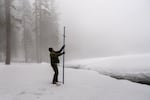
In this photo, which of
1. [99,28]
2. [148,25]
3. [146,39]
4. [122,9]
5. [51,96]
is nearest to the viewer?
[51,96]

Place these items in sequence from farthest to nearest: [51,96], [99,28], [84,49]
A: [99,28], [84,49], [51,96]

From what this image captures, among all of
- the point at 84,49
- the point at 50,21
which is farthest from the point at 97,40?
the point at 50,21

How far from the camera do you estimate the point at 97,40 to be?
67.2 meters

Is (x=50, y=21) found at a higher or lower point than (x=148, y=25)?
lower

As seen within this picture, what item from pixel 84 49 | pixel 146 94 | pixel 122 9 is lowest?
pixel 146 94

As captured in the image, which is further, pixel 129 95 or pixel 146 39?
pixel 146 39

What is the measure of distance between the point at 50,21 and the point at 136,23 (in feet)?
148

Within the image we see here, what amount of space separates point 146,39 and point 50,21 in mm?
32434

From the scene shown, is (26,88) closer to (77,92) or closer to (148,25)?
(77,92)

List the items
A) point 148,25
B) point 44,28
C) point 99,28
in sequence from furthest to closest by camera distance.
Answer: point 99,28 → point 148,25 → point 44,28

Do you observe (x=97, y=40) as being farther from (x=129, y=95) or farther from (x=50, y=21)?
(x=129, y=95)

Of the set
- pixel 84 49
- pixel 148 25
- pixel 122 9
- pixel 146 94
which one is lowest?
pixel 146 94

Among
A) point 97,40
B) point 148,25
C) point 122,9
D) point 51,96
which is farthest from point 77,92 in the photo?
point 122,9

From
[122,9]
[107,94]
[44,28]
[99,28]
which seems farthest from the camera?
[122,9]
